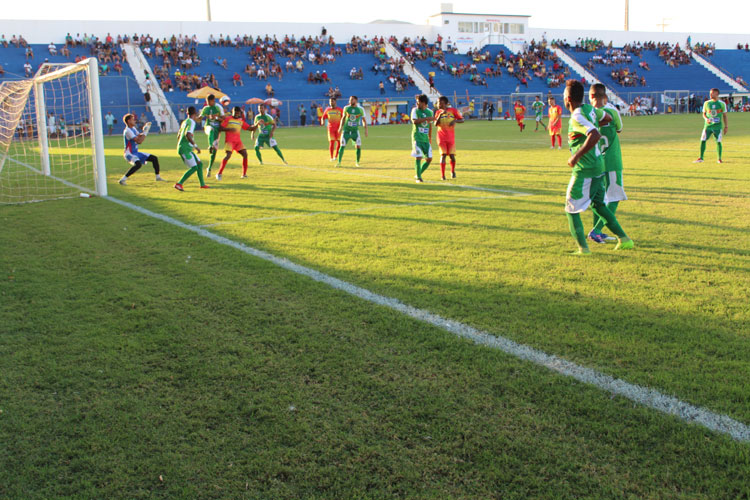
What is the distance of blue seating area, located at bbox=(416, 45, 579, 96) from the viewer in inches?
2109

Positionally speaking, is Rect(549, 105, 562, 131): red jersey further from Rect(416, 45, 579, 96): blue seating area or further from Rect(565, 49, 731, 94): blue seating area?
Rect(565, 49, 731, 94): blue seating area

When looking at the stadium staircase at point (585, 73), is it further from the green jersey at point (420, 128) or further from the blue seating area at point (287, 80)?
the green jersey at point (420, 128)

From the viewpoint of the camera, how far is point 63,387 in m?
3.62

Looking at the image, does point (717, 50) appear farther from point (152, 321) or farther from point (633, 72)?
point (152, 321)

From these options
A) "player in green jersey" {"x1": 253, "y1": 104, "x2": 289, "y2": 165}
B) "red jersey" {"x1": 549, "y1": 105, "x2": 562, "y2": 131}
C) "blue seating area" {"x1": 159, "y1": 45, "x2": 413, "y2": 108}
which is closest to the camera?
"player in green jersey" {"x1": 253, "y1": 104, "x2": 289, "y2": 165}

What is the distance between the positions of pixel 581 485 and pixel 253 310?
2978 mm

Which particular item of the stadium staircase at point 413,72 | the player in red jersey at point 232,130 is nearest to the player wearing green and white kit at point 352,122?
the player in red jersey at point 232,130

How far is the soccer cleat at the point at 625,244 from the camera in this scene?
670cm

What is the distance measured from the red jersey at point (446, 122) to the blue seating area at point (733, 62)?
63519 millimetres

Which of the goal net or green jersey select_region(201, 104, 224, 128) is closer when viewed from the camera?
the goal net

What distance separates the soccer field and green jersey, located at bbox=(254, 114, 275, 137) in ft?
29.3

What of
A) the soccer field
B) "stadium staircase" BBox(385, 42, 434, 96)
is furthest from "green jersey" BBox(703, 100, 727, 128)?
"stadium staircase" BBox(385, 42, 434, 96)

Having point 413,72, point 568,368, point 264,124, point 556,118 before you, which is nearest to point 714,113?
point 556,118

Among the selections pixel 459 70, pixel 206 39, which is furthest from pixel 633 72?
pixel 206 39
